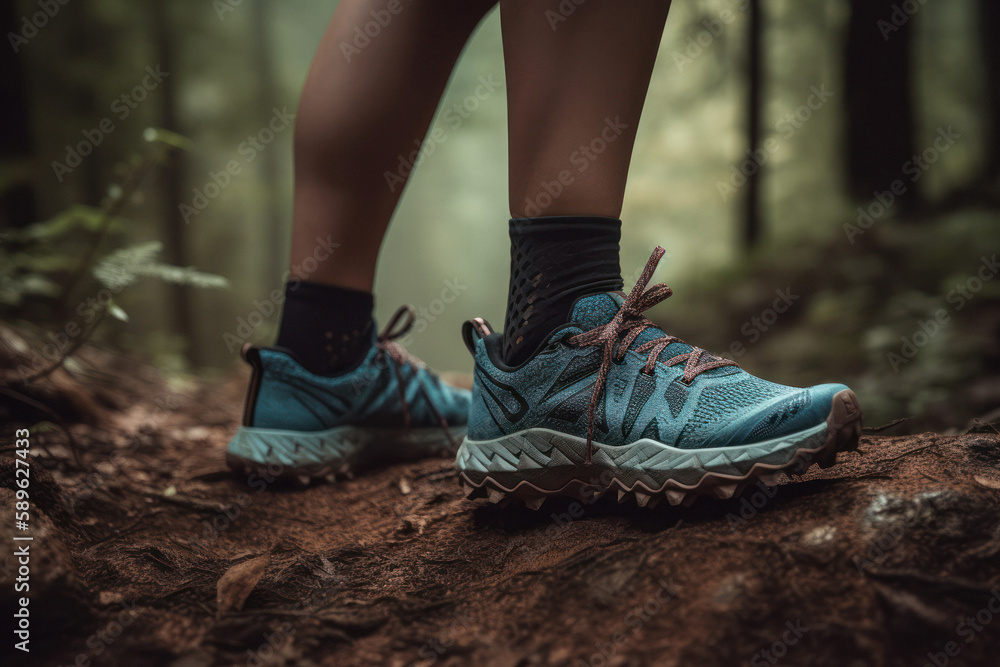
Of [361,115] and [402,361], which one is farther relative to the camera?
[402,361]

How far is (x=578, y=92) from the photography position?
111 centimetres

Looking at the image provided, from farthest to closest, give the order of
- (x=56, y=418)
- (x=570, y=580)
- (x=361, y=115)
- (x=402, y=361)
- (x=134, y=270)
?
(x=134, y=270) < (x=402, y=361) < (x=56, y=418) < (x=361, y=115) < (x=570, y=580)

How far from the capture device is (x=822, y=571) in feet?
2.69

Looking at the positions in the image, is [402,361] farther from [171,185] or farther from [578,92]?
[171,185]

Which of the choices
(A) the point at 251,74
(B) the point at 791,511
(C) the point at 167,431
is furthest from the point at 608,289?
(A) the point at 251,74

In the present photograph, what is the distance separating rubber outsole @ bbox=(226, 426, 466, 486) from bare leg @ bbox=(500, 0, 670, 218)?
90cm

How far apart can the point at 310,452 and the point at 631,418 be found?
0.94 metres

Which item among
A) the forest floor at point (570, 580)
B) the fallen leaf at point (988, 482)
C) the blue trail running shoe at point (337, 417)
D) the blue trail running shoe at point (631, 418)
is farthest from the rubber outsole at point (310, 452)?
the fallen leaf at point (988, 482)

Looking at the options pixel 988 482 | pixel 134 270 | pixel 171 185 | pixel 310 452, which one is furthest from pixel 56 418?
pixel 171 185

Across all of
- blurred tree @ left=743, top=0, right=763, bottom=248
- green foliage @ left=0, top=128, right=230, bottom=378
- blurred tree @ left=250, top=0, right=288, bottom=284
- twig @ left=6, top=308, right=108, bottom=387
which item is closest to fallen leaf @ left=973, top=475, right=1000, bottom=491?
green foliage @ left=0, top=128, right=230, bottom=378

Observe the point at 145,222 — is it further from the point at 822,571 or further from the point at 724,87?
the point at 822,571

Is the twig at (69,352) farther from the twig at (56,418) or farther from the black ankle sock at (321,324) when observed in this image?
the black ankle sock at (321,324)

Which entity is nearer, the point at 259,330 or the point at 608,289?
the point at 608,289

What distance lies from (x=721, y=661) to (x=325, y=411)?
1.19 meters
